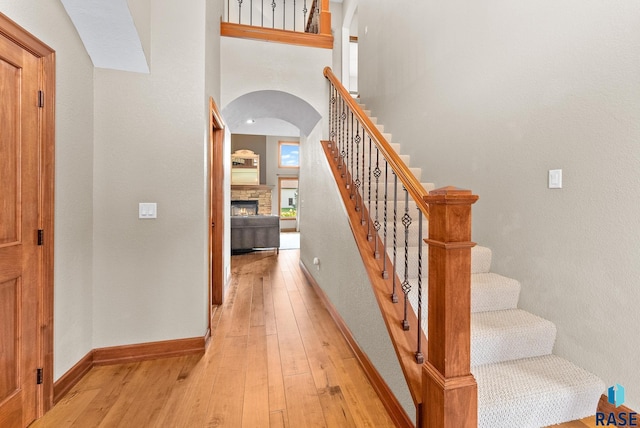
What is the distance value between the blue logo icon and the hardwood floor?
1.12 m

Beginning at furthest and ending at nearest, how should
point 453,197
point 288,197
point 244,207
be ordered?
point 288,197, point 244,207, point 453,197

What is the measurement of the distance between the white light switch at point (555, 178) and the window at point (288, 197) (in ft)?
32.2

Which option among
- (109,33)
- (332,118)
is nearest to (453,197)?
(109,33)

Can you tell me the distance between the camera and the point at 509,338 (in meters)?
1.69

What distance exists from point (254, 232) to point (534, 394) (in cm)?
563

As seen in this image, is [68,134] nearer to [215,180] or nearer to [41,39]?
[41,39]

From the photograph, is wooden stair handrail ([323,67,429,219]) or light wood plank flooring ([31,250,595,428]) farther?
light wood plank flooring ([31,250,595,428])

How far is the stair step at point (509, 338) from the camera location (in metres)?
1.65

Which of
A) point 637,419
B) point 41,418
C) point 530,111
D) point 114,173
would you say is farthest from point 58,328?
point 530,111

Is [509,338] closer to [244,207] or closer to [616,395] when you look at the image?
[616,395]

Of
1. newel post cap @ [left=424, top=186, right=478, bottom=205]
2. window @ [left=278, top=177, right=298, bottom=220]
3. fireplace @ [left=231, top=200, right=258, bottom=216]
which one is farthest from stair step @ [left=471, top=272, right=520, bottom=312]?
window @ [left=278, top=177, right=298, bottom=220]

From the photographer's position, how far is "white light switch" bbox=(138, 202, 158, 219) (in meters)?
2.21

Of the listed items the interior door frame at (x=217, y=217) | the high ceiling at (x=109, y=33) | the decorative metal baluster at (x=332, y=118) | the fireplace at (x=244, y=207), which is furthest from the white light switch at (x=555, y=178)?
the fireplace at (x=244, y=207)

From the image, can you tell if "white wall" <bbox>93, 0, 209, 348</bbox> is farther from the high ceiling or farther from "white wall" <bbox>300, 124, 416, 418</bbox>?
"white wall" <bbox>300, 124, 416, 418</bbox>
